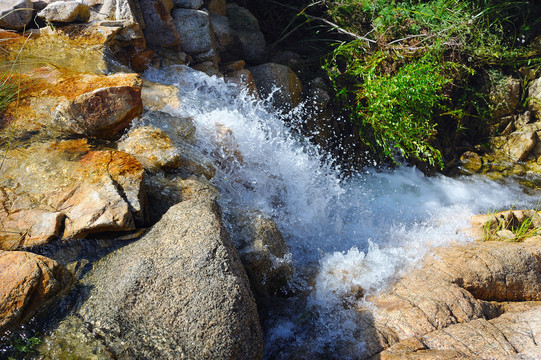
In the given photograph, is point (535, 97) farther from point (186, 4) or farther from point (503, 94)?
point (186, 4)

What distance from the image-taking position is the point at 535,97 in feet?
18.2

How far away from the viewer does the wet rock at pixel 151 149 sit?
3061 millimetres

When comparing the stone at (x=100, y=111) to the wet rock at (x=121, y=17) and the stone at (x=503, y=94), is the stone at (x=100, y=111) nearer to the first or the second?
the wet rock at (x=121, y=17)

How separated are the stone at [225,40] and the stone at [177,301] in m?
3.41

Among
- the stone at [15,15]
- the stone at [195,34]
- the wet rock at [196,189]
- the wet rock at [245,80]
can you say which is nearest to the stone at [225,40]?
the stone at [195,34]

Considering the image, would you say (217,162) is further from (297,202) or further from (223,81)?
(223,81)

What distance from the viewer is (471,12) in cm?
491

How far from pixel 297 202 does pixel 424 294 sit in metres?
1.55

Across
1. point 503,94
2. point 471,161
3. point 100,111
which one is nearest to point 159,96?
point 100,111

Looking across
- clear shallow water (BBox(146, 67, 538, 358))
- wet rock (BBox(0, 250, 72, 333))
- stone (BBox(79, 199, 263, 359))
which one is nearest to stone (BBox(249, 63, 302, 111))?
clear shallow water (BBox(146, 67, 538, 358))

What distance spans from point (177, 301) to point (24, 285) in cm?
68

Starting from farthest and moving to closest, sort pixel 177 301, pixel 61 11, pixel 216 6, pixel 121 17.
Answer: pixel 216 6 → pixel 121 17 → pixel 61 11 → pixel 177 301

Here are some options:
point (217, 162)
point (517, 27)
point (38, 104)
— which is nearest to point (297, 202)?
point (217, 162)

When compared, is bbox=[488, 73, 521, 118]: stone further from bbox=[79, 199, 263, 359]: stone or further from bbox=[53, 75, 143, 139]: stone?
bbox=[79, 199, 263, 359]: stone
